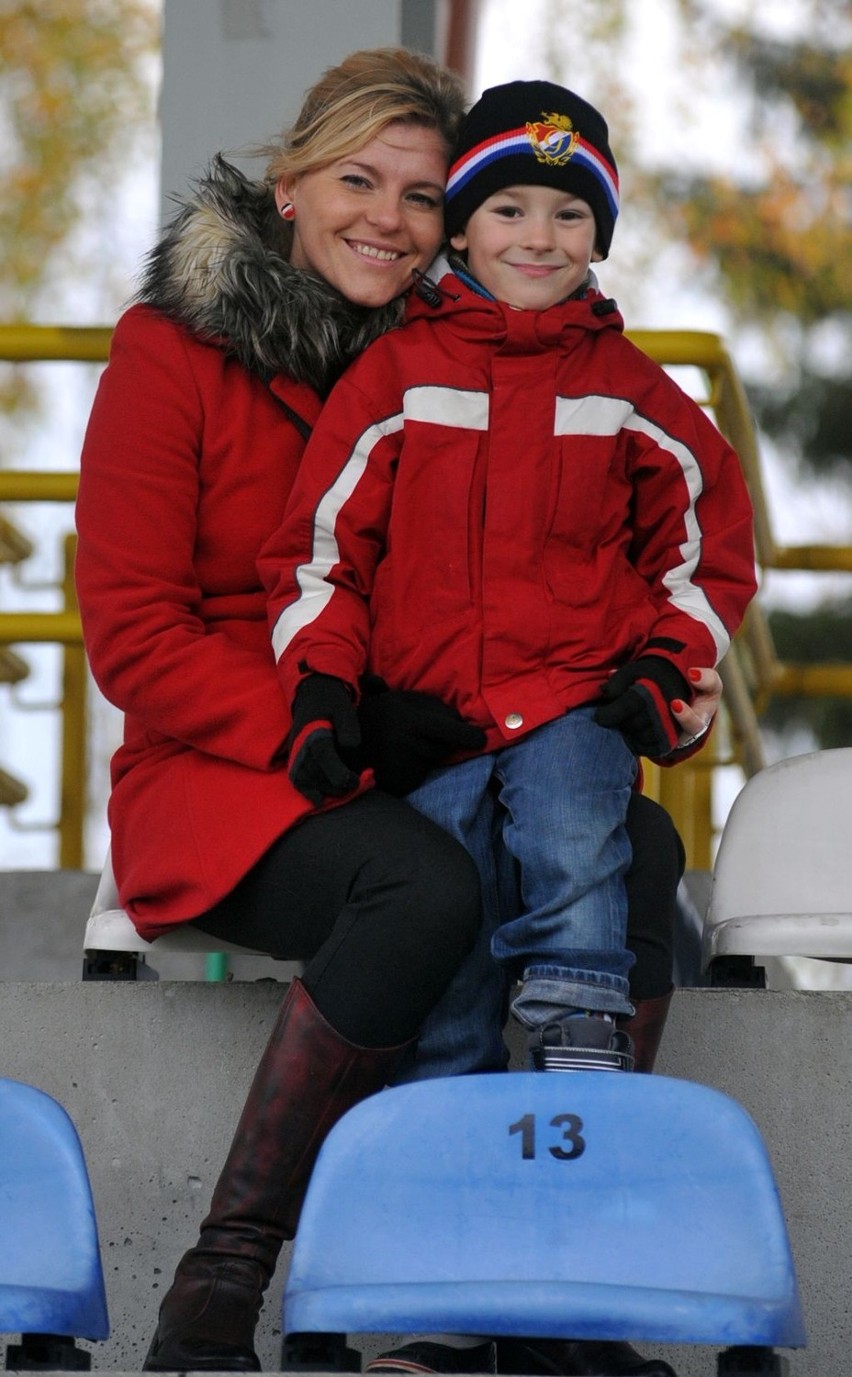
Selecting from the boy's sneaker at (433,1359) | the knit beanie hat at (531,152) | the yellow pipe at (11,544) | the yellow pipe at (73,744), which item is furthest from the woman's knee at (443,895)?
the yellow pipe at (11,544)

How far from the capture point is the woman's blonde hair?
2.33m

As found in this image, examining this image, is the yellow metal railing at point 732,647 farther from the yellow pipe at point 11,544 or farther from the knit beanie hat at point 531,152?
the knit beanie hat at point 531,152

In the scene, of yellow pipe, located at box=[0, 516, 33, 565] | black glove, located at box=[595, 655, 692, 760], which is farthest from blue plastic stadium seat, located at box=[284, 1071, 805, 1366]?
yellow pipe, located at box=[0, 516, 33, 565]

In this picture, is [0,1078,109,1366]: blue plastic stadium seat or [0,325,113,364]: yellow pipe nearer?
[0,1078,109,1366]: blue plastic stadium seat

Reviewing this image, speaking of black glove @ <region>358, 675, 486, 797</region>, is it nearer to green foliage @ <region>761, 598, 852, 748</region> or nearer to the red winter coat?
the red winter coat

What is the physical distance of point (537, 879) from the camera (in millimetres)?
1968

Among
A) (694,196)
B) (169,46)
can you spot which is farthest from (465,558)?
(694,196)

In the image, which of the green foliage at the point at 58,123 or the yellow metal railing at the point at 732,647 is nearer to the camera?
the yellow metal railing at the point at 732,647

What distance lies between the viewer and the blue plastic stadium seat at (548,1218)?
1435 millimetres

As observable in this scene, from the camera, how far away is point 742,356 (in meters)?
13.0

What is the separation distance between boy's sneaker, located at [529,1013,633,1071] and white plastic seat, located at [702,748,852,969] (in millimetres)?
441

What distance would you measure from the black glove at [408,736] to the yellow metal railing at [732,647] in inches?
55.0

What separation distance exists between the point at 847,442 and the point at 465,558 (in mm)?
11277

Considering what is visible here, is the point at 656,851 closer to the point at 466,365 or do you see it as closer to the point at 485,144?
the point at 466,365
